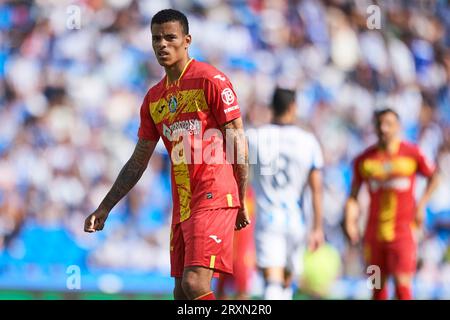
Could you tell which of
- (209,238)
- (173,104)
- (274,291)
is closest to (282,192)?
(274,291)

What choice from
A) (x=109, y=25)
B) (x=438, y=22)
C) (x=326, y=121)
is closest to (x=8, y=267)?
(x=109, y=25)

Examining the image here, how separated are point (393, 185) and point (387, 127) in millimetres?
538

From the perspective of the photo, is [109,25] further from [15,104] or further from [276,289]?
[276,289]

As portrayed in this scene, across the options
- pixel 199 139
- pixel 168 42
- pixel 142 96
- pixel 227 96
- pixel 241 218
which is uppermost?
pixel 142 96

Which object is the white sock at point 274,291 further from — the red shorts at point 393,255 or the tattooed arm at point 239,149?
the tattooed arm at point 239,149

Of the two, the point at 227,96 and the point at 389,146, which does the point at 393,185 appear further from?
the point at 227,96

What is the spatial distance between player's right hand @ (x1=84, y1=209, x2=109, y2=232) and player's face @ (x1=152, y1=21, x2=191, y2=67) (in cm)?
99

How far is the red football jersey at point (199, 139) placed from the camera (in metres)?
6.13

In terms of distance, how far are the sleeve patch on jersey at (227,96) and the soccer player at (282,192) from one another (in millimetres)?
3142

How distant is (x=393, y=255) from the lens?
961 centimetres

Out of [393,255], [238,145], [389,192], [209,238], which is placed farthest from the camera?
[389,192]

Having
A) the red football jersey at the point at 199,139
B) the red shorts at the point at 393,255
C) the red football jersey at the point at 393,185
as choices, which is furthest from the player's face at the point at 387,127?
the red football jersey at the point at 199,139

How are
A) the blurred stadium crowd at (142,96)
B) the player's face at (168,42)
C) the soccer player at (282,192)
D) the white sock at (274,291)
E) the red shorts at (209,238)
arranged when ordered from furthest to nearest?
the blurred stadium crowd at (142,96) < the soccer player at (282,192) < the white sock at (274,291) < the player's face at (168,42) < the red shorts at (209,238)

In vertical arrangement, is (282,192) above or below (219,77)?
below
